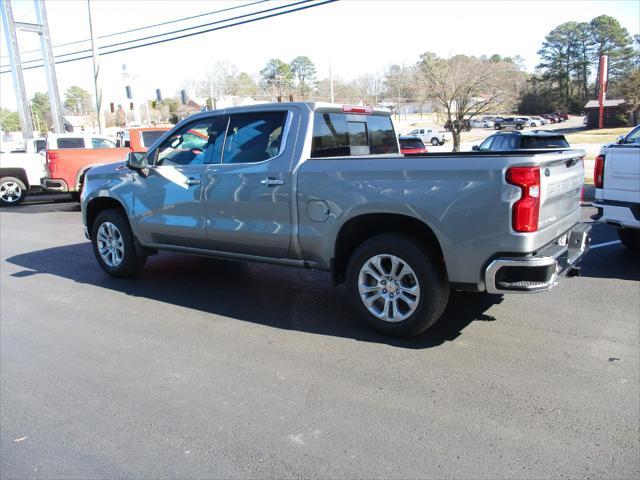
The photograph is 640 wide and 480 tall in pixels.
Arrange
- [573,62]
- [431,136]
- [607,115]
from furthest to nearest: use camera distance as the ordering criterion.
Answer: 1. [573,62]
2. [607,115]
3. [431,136]

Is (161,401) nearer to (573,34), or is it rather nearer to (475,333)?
(475,333)

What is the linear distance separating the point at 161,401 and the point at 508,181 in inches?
111

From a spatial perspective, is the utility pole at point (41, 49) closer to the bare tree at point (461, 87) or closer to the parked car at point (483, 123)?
the bare tree at point (461, 87)

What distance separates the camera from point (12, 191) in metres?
15.5

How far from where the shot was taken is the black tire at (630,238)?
7.23 m

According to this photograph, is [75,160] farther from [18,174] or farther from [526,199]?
[526,199]

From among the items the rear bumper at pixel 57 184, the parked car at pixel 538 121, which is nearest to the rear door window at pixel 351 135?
the rear bumper at pixel 57 184

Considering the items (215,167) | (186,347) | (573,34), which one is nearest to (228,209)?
(215,167)

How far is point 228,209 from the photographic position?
17.4 feet

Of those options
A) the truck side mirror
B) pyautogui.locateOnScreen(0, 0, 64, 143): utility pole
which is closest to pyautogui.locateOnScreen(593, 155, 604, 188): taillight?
the truck side mirror

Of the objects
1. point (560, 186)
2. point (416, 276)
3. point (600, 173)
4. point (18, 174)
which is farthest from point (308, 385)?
point (18, 174)

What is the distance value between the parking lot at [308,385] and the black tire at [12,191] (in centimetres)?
1100

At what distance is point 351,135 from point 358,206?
132 centimetres

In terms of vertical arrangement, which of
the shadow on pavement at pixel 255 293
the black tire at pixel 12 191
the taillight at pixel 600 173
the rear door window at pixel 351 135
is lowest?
the shadow on pavement at pixel 255 293
